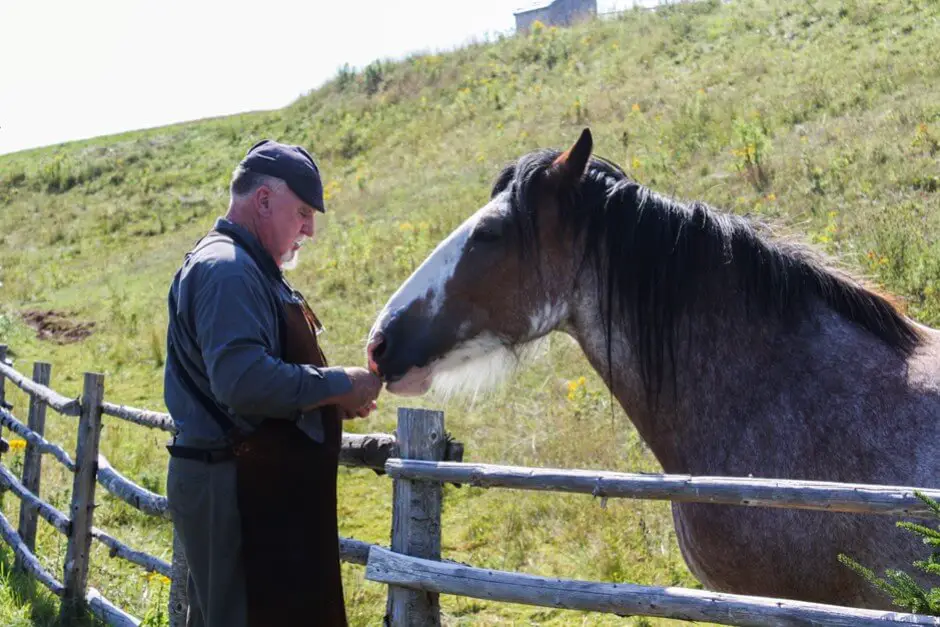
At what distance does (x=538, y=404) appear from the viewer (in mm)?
8242

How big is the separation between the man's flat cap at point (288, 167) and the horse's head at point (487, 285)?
2.36ft

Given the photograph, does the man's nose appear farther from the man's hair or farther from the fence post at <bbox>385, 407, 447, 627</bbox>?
the fence post at <bbox>385, 407, 447, 627</bbox>

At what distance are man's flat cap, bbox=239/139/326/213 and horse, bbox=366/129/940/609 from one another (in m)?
0.76

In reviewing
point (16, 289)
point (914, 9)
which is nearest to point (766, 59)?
point (914, 9)

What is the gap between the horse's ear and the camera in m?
3.40

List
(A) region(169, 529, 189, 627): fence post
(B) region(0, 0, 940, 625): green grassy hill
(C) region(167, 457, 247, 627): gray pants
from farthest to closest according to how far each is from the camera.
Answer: (B) region(0, 0, 940, 625): green grassy hill, (A) region(169, 529, 189, 627): fence post, (C) region(167, 457, 247, 627): gray pants

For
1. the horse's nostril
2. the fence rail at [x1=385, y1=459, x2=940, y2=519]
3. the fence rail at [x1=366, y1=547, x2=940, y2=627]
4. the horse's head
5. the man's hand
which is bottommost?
the fence rail at [x1=366, y1=547, x2=940, y2=627]

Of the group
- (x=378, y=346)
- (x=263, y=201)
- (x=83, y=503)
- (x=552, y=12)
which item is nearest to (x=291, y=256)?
(x=263, y=201)

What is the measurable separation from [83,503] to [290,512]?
3440 mm

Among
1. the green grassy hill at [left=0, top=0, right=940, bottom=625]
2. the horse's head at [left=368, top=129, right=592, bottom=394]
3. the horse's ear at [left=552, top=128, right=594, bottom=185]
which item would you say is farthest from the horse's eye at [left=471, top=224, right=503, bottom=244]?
the green grassy hill at [left=0, top=0, right=940, bottom=625]

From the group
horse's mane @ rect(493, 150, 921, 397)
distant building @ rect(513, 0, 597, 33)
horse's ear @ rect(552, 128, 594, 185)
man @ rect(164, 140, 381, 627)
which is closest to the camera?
man @ rect(164, 140, 381, 627)

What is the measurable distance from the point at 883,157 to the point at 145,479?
911cm

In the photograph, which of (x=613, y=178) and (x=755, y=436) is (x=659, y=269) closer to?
(x=613, y=178)

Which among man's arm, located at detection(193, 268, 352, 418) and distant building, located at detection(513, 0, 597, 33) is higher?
distant building, located at detection(513, 0, 597, 33)
